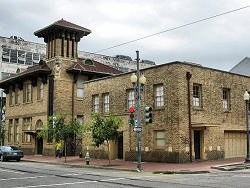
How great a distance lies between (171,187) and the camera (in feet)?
41.2

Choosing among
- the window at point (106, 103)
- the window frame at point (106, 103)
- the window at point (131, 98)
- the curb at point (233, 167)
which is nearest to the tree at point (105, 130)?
the window at point (131, 98)

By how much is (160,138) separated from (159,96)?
3.00 meters

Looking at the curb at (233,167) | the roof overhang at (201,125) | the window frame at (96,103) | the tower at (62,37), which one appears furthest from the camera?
the tower at (62,37)

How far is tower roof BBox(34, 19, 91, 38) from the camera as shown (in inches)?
1407

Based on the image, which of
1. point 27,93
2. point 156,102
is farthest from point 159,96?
point 27,93

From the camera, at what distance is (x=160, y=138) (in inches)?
963

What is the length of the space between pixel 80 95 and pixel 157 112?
14.1 m

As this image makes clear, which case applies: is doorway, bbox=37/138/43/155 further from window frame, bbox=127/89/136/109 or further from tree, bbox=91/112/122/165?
tree, bbox=91/112/122/165

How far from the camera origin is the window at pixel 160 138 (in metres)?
24.2

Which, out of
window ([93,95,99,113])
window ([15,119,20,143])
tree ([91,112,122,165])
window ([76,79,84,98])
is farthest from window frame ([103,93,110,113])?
window ([15,119,20,143])

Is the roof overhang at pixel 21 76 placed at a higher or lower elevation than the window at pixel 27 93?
higher

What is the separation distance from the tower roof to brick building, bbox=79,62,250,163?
397 inches

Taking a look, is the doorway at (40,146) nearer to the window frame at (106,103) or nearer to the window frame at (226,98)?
the window frame at (106,103)

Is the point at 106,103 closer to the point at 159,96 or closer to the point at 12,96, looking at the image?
the point at 159,96
